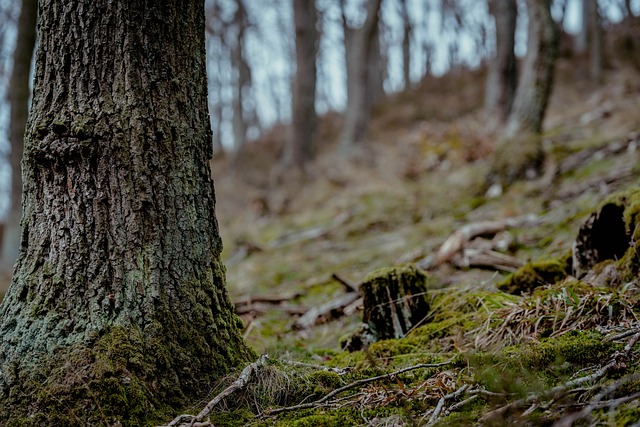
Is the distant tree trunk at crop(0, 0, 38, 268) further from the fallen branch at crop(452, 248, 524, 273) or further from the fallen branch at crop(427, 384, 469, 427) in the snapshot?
the fallen branch at crop(427, 384, 469, 427)

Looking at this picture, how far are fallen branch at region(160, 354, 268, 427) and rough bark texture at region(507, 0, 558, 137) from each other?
5486 mm

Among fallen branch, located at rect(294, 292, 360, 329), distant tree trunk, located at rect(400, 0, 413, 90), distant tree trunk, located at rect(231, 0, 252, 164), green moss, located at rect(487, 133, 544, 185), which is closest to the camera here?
fallen branch, located at rect(294, 292, 360, 329)

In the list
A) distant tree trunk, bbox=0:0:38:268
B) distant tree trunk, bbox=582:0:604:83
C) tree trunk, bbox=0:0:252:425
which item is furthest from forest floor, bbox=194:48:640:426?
distant tree trunk, bbox=0:0:38:268

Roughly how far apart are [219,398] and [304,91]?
474 inches

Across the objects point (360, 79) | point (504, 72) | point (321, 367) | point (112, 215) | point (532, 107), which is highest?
point (360, 79)

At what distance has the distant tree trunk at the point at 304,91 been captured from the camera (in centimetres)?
1290

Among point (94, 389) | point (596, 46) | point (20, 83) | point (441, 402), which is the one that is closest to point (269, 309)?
point (94, 389)

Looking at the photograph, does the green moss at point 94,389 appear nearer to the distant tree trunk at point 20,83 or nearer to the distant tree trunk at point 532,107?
the distant tree trunk at point 532,107

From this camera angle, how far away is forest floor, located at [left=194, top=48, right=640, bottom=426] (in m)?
1.68

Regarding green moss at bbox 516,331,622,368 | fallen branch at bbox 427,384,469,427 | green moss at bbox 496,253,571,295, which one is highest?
green moss at bbox 496,253,571,295

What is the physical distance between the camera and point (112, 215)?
78.5 inches

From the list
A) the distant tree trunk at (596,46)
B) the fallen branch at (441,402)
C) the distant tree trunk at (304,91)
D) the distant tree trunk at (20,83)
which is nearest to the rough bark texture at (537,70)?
the fallen branch at (441,402)

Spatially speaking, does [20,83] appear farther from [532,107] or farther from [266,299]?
[532,107]

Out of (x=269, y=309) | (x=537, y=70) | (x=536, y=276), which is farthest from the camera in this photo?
(x=537, y=70)
